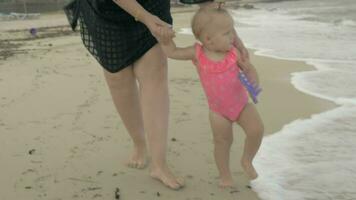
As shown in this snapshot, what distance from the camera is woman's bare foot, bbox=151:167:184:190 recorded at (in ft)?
10.5

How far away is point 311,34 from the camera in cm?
1286

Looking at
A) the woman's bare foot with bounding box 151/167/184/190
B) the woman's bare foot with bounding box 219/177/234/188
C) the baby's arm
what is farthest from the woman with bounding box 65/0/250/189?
the woman's bare foot with bounding box 219/177/234/188

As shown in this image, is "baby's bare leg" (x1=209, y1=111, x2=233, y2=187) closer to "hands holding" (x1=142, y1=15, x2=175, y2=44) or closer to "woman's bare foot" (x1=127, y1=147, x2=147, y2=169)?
"hands holding" (x1=142, y1=15, x2=175, y2=44)

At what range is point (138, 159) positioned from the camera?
11.7 feet

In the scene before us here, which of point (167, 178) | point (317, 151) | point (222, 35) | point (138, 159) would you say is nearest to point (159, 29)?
point (222, 35)

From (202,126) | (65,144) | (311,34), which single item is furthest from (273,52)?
(65,144)

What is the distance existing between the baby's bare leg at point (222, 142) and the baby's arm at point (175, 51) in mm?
329

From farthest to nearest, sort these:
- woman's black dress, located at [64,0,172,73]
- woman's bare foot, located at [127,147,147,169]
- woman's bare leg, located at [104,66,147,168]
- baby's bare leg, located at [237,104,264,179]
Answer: woman's bare foot, located at [127,147,147,169] < woman's bare leg, located at [104,66,147,168] < woman's black dress, located at [64,0,172,73] < baby's bare leg, located at [237,104,264,179]

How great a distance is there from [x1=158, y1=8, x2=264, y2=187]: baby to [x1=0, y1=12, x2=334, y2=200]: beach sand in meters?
0.40

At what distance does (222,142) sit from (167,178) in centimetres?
41

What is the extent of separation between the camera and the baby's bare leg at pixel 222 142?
2984 millimetres

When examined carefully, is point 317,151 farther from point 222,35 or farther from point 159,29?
point 159,29

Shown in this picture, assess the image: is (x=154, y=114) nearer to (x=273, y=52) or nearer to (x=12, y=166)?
(x=12, y=166)

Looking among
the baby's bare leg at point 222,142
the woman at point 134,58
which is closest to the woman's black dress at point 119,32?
the woman at point 134,58
